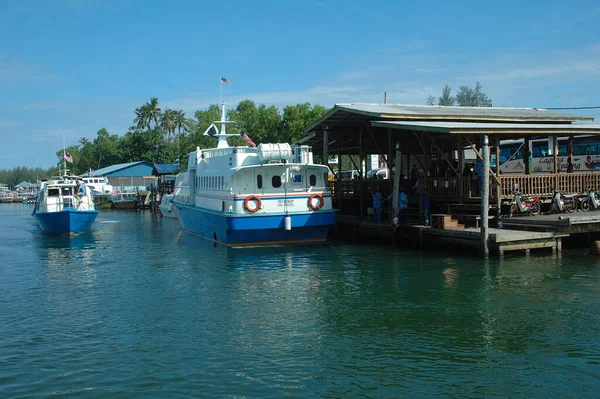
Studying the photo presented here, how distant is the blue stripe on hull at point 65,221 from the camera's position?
1168 inches

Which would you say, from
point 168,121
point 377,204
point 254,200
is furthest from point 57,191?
point 168,121

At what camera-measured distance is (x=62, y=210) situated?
29844 mm

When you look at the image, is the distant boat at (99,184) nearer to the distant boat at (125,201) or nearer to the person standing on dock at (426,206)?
the distant boat at (125,201)

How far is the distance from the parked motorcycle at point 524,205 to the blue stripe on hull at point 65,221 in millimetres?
21334

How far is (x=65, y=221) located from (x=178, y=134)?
62.0 m

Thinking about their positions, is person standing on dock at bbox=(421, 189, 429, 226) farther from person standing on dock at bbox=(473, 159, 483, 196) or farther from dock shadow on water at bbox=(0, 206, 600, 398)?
person standing on dock at bbox=(473, 159, 483, 196)

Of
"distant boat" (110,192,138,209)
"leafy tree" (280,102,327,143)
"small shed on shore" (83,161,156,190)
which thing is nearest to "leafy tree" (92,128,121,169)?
"small shed on shore" (83,161,156,190)

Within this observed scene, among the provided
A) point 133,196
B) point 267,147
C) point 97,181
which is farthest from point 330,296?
point 97,181

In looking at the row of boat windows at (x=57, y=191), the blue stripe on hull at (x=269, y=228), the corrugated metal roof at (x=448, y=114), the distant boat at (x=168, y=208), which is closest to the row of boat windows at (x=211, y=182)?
the blue stripe on hull at (x=269, y=228)

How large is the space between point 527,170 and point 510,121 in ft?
9.66

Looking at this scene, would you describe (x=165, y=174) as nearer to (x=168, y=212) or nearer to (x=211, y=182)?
(x=168, y=212)

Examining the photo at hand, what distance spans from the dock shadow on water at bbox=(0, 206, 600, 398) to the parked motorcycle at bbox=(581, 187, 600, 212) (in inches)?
146

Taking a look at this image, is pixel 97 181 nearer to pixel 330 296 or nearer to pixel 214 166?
pixel 214 166

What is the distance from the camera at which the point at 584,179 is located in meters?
21.4
